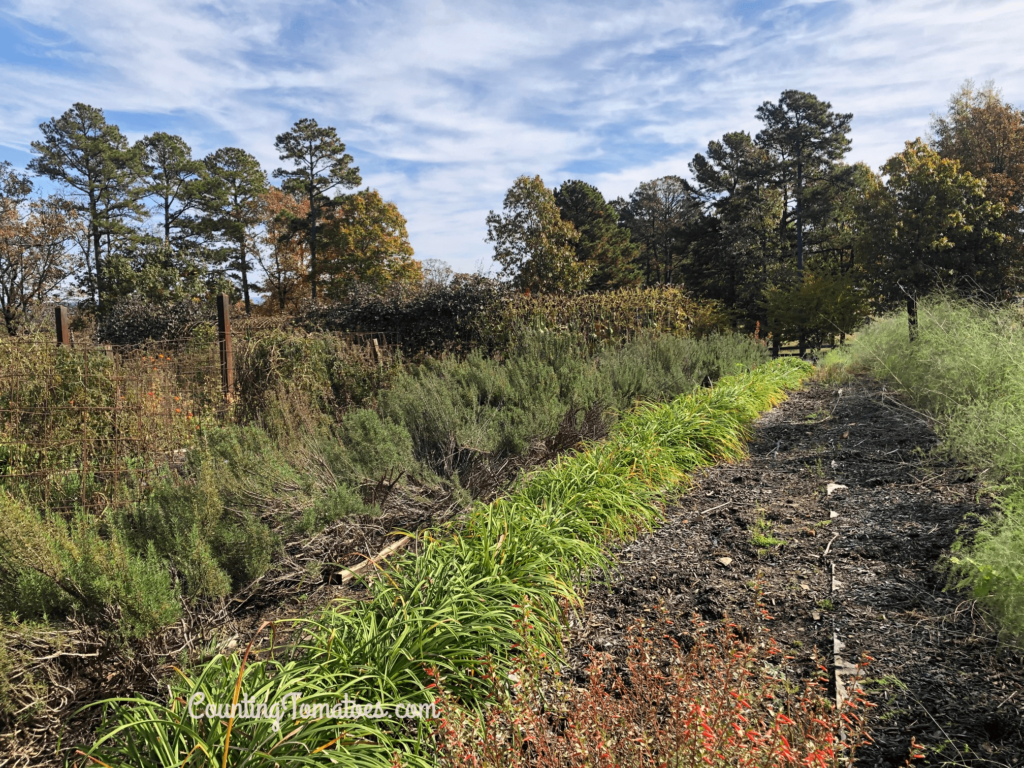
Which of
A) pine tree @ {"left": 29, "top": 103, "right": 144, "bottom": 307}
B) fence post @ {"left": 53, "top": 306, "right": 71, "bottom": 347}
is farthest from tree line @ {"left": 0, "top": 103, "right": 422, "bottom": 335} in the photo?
fence post @ {"left": 53, "top": 306, "right": 71, "bottom": 347}

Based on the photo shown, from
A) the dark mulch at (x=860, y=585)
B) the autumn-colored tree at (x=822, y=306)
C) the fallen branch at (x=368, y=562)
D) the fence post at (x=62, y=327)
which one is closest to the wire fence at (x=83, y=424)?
the fallen branch at (x=368, y=562)

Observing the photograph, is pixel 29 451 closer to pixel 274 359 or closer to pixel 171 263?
pixel 274 359

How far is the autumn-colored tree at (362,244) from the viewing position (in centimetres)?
2911

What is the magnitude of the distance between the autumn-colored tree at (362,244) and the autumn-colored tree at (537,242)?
5.63 metres

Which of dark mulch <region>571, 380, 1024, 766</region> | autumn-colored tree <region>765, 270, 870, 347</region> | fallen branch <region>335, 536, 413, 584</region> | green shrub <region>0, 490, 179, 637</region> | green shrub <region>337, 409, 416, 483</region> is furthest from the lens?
autumn-colored tree <region>765, 270, 870, 347</region>

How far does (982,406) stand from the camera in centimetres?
440

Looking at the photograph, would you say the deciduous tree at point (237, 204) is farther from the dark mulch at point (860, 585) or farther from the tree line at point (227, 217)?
the dark mulch at point (860, 585)

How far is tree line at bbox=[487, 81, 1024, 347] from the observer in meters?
18.1

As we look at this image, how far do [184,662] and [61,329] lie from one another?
22.7 ft

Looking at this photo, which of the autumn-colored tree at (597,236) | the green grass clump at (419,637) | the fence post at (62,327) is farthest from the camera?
the autumn-colored tree at (597,236)

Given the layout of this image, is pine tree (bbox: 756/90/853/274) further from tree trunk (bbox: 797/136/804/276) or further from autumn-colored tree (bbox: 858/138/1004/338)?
autumn-colored tree (bbox: 858/138/1004/338)

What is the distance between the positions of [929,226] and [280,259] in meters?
28.7

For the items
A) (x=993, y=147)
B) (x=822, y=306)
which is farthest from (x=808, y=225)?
(x=822, y=306)

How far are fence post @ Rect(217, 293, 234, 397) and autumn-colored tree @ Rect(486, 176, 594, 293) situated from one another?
52.6 ft
